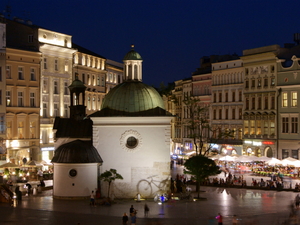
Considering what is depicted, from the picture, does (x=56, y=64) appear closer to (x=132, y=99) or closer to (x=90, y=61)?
(x=90, y=61)

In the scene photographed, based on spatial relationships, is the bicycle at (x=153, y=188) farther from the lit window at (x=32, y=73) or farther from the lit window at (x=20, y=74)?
the lit window at (x=32, y=73)

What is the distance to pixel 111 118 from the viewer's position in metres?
46.6

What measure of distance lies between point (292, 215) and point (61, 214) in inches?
588

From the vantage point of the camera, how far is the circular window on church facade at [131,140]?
152 feet

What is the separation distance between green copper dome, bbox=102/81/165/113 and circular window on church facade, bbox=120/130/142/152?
6.17 ft

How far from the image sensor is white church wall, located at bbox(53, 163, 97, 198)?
45094mm

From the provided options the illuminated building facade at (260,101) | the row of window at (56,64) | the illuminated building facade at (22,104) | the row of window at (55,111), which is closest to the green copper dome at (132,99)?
the illuminated building facade at (22,104)

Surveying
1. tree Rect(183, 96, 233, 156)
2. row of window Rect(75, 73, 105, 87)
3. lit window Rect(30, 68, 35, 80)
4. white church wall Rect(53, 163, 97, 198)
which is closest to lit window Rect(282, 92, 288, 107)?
tree Rect(183, 96, 233, 156)

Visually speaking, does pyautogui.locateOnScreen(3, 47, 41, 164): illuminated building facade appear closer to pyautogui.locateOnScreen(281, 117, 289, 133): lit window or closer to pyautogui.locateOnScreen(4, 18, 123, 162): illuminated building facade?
pyautogui.locateOnScreen(4, 18, 123, 162): illuminated building facade

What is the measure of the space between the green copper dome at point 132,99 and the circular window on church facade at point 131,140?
6.17ft

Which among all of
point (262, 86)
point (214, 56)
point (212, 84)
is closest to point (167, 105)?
point (214, 56)

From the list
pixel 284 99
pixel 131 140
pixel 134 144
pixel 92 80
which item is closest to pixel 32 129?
pixel 92 80

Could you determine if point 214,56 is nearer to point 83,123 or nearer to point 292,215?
point 83,123

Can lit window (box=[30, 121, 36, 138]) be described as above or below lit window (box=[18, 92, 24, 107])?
below
